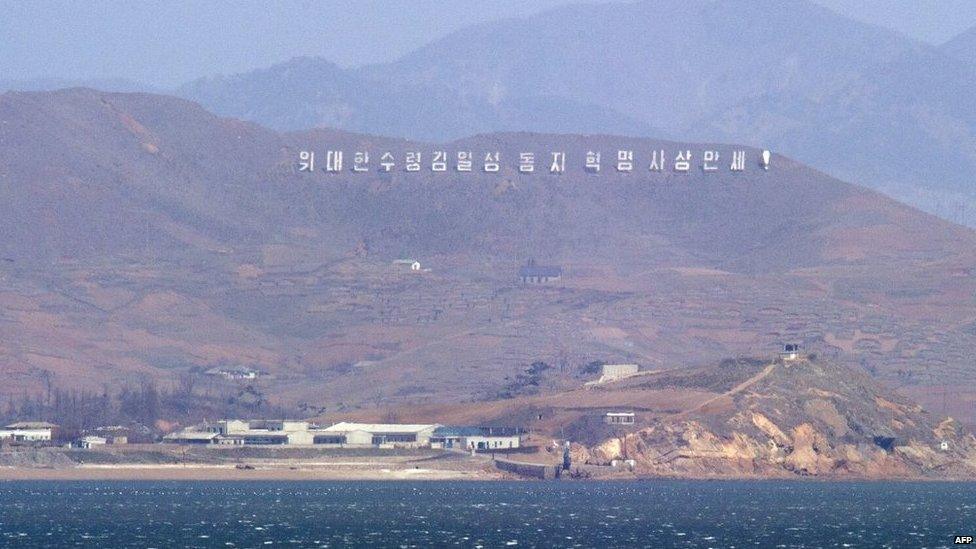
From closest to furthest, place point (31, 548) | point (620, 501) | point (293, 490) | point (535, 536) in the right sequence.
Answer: point (31, 548) → point (535, 536) → point (620, 501) → point (293, 490)

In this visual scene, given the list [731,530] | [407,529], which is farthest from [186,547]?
[731,530]

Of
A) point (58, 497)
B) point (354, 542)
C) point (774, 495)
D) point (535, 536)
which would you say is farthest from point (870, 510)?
point (58, 497)

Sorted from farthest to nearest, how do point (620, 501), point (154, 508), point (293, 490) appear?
1. point (293, 490)
2. point (620, 501)
3. point (154, 508)

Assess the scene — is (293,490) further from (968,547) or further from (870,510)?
(968,547)

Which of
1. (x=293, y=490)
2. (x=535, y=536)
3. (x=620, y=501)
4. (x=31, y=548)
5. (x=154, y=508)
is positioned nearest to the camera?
(x=31, y=548)

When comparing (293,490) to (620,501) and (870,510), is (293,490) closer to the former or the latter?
(620,501)

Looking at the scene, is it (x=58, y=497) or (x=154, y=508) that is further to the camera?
(x=58, y=497)
